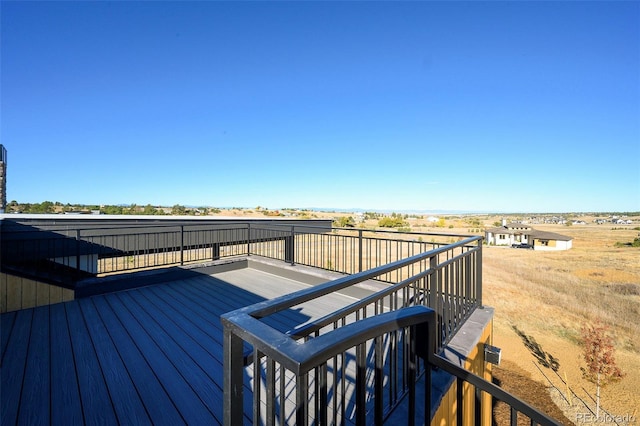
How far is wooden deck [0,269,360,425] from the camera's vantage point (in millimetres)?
1905

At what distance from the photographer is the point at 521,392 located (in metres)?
8.07

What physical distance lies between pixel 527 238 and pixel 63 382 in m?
51.0

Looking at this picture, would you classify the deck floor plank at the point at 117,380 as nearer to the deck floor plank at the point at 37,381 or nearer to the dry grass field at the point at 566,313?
the deck floor plank at the point at 37,381

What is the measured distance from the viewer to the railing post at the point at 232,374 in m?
0.84

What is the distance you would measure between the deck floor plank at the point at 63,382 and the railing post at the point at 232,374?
6.16 feet

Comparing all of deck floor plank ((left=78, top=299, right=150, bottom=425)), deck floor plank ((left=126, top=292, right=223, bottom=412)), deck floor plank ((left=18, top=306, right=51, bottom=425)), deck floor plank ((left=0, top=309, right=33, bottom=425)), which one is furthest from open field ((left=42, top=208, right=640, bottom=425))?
deck floor plank ((left=0, top=309, right=33, bottom=425))

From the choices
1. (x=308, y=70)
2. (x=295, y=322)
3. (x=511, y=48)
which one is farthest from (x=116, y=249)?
(x=511, y=48)

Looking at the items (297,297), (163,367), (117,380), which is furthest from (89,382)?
(297,297)

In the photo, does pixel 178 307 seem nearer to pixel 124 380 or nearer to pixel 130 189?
pixel 124 380

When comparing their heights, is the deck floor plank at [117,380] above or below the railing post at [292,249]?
below

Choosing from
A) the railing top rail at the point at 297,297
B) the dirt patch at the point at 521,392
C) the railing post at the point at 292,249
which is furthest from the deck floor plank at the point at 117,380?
the dirt patch at the point at 521,392

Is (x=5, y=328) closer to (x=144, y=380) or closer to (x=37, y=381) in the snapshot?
(x=37, y=381)

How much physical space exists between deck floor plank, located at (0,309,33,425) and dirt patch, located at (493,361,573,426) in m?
9.27

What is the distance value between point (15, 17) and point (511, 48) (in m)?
15.8
